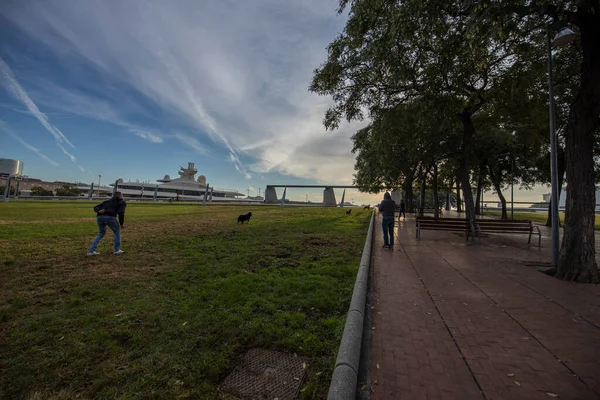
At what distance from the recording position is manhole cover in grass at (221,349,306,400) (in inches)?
91.0

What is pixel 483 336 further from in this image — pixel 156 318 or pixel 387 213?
pixel 387 213

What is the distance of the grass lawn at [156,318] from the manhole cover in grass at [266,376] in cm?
11

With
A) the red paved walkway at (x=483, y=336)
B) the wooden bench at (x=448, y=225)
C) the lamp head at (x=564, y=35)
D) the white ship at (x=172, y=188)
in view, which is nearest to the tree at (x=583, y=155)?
the lamp head at (x=564, y=35)

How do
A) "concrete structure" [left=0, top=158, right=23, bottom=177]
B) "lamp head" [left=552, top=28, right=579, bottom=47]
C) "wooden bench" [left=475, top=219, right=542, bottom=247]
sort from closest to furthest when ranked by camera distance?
"lamp head" [left=552, top=28, right=579, bottom=47] < "wooden bench" [left=475, top=219, right=542, bottom=247] < "concrete structure" [left=0, top=158, right=23, bottom=177]

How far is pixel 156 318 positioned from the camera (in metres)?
3.51

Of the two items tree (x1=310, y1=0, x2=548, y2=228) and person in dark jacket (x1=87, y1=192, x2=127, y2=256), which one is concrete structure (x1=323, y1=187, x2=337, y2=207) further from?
person in dark jacket (x1=87, y1=192, x2=127, y2=256)

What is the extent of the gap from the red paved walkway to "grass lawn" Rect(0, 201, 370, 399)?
0.67m

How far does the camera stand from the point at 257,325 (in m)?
3.36

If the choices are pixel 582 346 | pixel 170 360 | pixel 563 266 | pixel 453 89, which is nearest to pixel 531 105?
pixel 453 89

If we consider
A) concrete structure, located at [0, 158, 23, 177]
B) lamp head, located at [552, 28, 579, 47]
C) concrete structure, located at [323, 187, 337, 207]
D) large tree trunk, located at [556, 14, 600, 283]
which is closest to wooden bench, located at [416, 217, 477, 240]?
large tree trunk, located at [556, 14, 600, 283]

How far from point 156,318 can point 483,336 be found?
161 inches

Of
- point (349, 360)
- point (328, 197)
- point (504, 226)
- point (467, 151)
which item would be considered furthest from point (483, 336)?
point (328, 197)

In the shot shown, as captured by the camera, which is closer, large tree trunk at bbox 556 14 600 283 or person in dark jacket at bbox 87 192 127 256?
large tree trunk at bbox 556 14 600 283

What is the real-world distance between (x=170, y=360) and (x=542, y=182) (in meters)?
29.4
